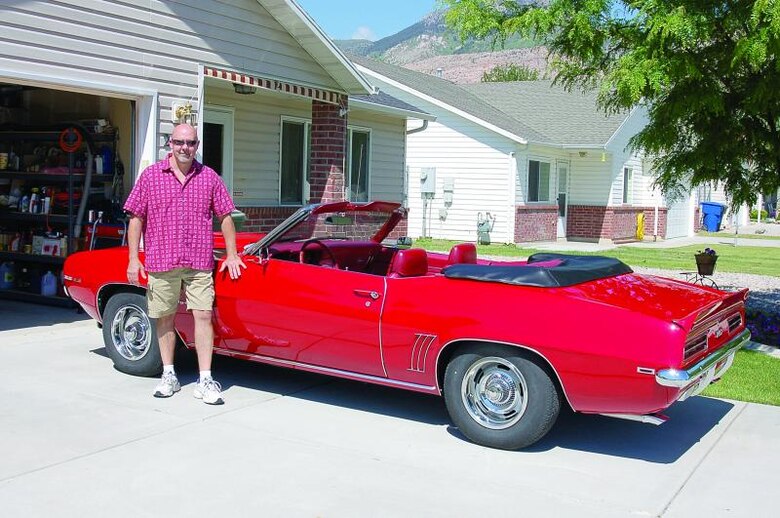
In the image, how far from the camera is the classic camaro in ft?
16.1

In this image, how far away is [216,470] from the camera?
481 centimetres

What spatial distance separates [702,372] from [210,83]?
27.2ft

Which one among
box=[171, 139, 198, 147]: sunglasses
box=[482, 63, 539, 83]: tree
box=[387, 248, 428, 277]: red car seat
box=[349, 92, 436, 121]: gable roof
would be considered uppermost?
box=[482, 63, 539, 83]: tree

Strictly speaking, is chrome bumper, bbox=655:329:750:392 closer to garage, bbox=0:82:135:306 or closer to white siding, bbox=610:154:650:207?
garage, bbox=0:82:135:306

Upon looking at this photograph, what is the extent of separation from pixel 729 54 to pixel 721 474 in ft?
16.1

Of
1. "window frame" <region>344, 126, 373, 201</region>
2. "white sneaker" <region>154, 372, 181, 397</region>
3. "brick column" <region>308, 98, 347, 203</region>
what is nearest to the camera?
"white sneaker" <region>154, 372, 181, 397</region>

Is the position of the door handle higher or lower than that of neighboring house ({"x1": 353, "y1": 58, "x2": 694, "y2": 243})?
lower

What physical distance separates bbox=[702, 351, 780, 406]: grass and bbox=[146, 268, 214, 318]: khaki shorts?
13.5ft

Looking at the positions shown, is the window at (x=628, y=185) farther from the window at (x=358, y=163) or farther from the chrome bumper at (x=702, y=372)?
the chrome bumper at (x=702, y=372)

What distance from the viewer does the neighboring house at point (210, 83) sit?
27.0 ft

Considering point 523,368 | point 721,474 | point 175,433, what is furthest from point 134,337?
point 721,474

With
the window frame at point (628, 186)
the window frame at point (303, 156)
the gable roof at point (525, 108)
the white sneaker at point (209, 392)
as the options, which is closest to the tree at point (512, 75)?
the gable roof at point (525, 108)

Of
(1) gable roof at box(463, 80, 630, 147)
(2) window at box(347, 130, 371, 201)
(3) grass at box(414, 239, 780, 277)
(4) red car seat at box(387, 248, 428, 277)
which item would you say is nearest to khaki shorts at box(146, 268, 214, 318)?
(4) red car seat at box(387, 248, 428, 277)

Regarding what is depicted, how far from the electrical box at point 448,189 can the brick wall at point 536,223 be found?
2.02 m
